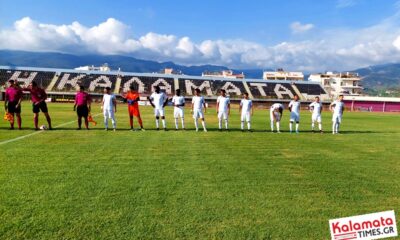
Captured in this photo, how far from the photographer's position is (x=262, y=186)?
6613 mm

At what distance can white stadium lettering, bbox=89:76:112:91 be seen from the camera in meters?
69.0

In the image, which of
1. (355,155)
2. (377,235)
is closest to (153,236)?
(377,235)

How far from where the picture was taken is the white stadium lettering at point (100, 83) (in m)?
69.0

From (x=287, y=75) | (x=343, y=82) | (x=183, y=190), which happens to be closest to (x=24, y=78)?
(x=183, y=190)

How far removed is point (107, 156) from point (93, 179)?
2458mm

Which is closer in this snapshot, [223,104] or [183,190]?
[183,190]

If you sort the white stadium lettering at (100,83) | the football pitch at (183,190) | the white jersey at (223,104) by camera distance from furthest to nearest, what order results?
the white stadium lettering at (100,83), the white jersey at (223,104), the football pitch at (183,190)

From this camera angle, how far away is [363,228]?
13.9 feet

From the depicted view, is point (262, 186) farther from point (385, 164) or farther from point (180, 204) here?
point (385, 164)

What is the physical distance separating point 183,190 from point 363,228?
9.81ft

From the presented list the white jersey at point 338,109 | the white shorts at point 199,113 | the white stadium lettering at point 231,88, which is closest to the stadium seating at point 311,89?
the white stadium lettering at point 231,88

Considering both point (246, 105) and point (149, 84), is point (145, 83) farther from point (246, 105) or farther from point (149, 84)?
point (246, 105)

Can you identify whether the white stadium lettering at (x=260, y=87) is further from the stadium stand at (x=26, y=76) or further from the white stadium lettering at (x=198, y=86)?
the stadium stand at (x=26, y=76)

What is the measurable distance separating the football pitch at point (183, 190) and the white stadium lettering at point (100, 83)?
6074 centimetres
